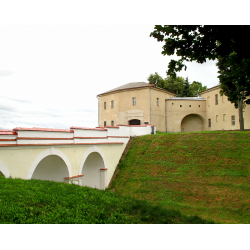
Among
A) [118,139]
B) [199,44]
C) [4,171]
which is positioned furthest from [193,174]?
[4,171]

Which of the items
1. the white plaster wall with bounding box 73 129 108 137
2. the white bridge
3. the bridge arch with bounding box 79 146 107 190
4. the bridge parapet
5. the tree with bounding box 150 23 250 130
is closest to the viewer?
the tree with bounding box 150 23 250 130

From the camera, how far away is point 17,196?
233 inches

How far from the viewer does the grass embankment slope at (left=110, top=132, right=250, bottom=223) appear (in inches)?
453

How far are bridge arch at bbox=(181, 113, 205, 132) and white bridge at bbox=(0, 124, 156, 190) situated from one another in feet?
41.7

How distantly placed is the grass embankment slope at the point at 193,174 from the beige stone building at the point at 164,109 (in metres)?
9.43

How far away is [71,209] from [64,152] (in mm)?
7516

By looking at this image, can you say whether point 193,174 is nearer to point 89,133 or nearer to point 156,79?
point 89,133

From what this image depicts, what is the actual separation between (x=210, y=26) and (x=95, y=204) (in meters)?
5.67

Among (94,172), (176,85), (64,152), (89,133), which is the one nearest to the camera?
(64,152)

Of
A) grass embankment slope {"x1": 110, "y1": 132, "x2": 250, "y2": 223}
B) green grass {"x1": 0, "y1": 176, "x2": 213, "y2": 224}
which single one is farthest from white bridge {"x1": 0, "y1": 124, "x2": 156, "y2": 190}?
green grass {"x1": 0, "y1": 176, "x2": 213, "y2": 224}

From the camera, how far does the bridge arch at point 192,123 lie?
31328 millimetres

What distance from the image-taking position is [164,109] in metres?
30.2

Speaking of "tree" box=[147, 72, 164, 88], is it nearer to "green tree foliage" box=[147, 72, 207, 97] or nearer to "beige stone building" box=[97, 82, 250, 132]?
"green tree foliage" box=[147, 72, 207, 97]

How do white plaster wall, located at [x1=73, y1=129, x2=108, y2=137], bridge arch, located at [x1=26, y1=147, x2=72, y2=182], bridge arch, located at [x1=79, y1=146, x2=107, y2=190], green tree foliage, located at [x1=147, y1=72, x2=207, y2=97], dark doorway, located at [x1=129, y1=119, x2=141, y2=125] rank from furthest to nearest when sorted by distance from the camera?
green tree foliage, located at [x1=147, y1=72, x2=207, y2=97] → dark doorway, located at [x1=129, y1=119, x2=141, y2=125] → bridge arch, located at [x1=79, y1=146, x2=107, y2=190] → white plaster wall, located at [x1=73, y1=129, x2=108, y2=137] → bridge arch, located at [x1=26, y1=147, x2=72, y2=182]
